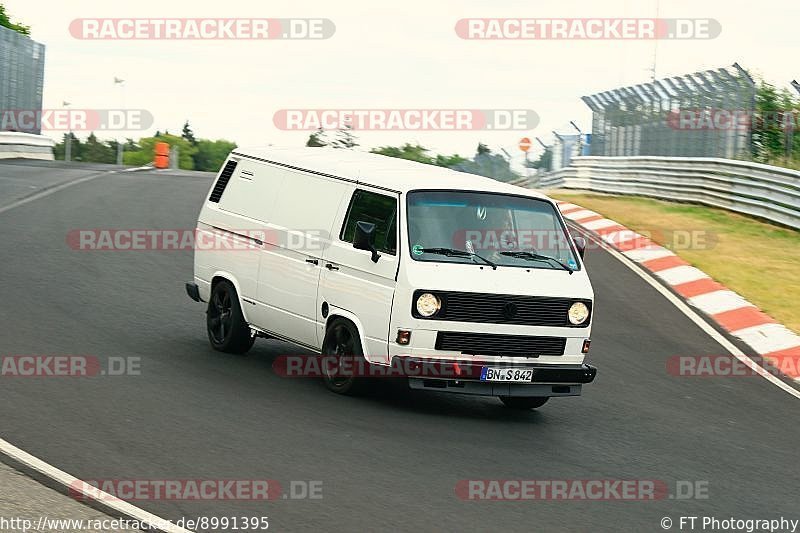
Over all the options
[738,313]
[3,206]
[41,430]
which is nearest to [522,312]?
[41,430]

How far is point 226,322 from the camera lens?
11992 mm

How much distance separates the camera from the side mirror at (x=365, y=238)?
9938mm

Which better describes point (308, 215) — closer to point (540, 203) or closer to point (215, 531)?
point (540, 203)

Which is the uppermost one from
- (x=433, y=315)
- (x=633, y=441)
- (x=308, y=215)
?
(x=308, y=215)

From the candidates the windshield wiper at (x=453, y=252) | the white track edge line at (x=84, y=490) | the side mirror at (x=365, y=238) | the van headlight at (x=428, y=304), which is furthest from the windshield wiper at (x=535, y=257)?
the white track edge line at (x=84, y=490)

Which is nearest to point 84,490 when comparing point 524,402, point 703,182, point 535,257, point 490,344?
point 490,344

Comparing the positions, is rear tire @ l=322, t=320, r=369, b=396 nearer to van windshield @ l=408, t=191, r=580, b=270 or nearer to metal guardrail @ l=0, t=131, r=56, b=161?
van windshield @ l=408, t=191, r=580, b=270

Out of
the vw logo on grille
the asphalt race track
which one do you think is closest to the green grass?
the asphalt race track

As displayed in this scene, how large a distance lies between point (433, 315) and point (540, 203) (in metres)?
1.84

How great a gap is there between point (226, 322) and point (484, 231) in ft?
10.00

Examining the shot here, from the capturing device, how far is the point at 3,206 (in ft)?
71.6

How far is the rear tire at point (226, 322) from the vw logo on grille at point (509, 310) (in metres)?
3.10

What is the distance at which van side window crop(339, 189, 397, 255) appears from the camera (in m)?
10.2
